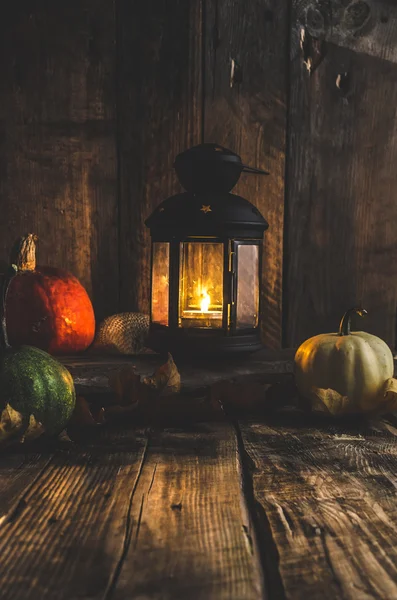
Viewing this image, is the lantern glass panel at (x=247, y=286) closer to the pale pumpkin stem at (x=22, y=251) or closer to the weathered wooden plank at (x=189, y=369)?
the weathered wooden plank at (x=189, y=369)

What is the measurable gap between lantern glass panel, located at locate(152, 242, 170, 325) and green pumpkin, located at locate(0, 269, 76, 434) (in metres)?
0.63

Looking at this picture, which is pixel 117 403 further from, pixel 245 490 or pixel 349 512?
pixel 349 512

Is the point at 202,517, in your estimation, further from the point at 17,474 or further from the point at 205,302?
the point at 205,302

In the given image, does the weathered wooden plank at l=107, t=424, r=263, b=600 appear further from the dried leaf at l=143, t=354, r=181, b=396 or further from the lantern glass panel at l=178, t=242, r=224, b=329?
the lantern glass panel at l=178, t=242, r=224, b=329

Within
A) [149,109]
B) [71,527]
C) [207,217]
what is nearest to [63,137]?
[149,109]

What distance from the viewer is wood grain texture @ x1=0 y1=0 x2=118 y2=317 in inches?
99.8

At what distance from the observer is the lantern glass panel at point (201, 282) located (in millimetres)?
2074

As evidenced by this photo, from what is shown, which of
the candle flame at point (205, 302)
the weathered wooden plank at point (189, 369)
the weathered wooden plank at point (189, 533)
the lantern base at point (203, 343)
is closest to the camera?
the weathered wooden plank at point (189, 533)

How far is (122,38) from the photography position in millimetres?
2553

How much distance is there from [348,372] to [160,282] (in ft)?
2.57

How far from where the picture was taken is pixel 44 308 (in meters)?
2.27

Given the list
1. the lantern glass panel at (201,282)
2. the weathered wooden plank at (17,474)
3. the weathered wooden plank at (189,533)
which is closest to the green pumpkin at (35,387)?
the weathered wooden plank at (17,474)

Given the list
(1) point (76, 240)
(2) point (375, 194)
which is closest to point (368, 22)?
(2) point (375, 194)

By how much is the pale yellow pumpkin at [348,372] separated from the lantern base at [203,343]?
307 mm
